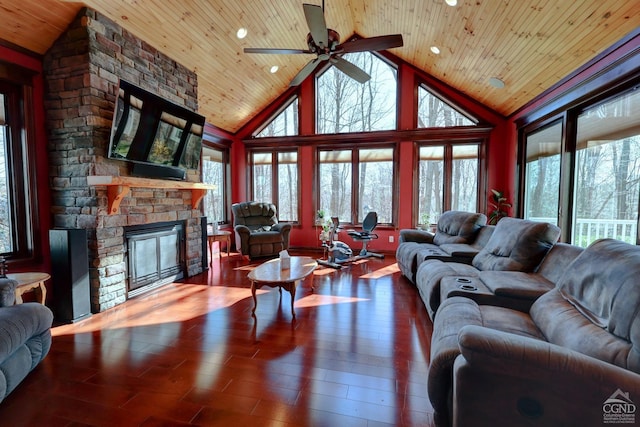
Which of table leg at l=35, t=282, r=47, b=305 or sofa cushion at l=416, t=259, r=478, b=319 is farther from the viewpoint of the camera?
table leg at l=35, t=282, r=47, b=305

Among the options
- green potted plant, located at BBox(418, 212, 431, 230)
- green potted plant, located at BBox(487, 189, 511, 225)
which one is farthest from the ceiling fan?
green potted plant, located at BBox(487, 189, 511, 225)

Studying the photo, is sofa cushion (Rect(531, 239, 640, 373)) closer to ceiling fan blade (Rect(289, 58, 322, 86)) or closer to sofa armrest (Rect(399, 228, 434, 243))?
sofa armrest (Rect(399, 228, 434, 243))

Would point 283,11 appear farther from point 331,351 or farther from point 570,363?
point 570,363

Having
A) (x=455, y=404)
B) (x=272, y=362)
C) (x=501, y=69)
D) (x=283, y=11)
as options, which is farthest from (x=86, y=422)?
(x=501, y=69)

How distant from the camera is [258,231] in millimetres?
5973

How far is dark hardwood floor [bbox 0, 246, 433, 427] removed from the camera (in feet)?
5.65

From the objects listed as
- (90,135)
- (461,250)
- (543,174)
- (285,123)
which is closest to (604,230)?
(543,174)

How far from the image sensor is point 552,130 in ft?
14.5

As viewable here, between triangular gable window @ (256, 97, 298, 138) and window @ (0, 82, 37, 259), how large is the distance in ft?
14.0

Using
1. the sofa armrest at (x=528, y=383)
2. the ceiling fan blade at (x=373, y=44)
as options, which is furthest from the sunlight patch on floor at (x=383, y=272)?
the sofa armrest at (x=528, y=383)

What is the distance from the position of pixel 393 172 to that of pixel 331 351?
461 centimetres

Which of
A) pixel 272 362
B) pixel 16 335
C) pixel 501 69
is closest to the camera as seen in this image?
pixel 16 335

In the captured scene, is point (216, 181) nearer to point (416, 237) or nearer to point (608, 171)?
point (416, 237)

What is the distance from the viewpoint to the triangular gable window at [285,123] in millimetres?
6746
